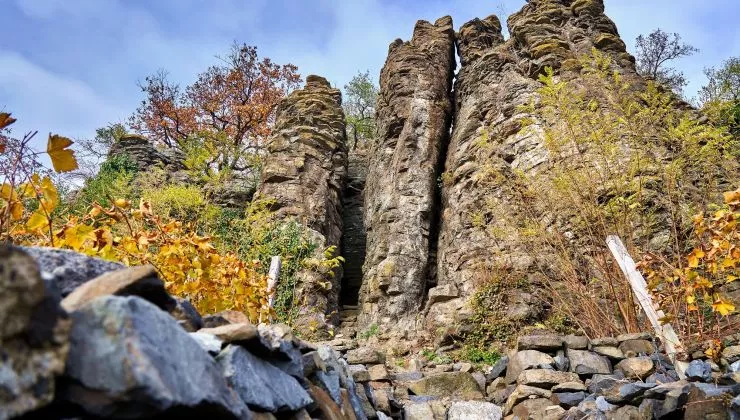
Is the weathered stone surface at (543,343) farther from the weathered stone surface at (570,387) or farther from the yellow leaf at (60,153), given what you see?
the yellow leaf at (60,153)

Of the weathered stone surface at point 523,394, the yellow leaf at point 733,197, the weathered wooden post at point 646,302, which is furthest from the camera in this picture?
the weathered stone surface at point 523,394

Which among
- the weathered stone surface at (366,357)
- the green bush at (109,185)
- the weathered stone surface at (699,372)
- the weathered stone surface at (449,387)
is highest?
the green bush at (109,185)

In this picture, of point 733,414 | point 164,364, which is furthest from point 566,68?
point 164,364

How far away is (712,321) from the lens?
4547 millimetres

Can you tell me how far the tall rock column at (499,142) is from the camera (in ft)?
23.8

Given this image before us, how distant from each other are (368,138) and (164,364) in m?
21.1

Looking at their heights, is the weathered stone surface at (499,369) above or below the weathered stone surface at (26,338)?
below

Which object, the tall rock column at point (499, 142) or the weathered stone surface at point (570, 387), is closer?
the weathered stone surface at point (570, 387)

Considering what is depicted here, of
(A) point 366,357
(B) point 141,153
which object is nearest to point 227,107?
(B) point 141,153

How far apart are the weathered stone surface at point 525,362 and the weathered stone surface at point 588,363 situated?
20 centimetres

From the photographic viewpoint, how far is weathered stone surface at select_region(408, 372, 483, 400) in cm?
469

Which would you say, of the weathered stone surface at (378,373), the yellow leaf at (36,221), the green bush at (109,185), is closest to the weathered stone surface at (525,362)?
the weathered stone surface at (378,373)

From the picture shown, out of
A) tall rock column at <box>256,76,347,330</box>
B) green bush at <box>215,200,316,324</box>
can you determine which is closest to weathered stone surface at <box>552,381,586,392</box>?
green bush at <box>215,200,316,324</box>

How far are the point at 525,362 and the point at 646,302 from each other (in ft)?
4.02
